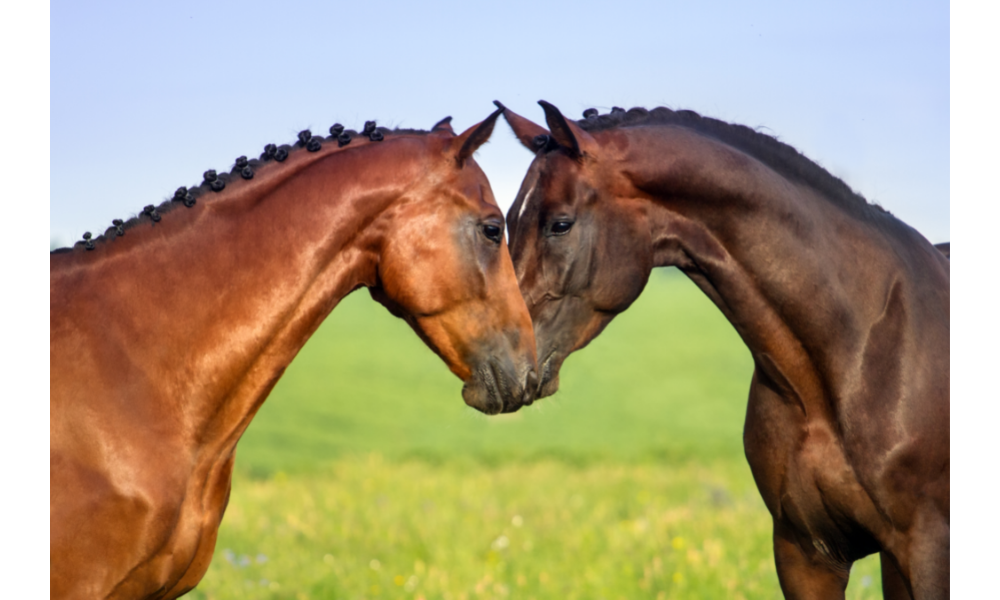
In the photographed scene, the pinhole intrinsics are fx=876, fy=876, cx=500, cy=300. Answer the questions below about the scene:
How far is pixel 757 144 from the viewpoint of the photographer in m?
3.84

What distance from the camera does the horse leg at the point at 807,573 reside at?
12.7 feet

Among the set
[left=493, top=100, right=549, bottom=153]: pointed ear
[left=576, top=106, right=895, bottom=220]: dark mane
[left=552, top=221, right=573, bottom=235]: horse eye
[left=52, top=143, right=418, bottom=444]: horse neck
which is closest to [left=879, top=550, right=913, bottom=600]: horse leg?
[left=576, top=106, right=895, bottom=220]: dark mane

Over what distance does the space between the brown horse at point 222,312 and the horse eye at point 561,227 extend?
0.38 metres

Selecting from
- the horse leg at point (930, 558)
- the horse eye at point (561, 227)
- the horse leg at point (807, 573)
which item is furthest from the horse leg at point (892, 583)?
the horse eye at point (561, 227)

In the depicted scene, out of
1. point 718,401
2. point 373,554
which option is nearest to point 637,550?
point 373,554

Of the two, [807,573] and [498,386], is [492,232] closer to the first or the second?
[498,386]

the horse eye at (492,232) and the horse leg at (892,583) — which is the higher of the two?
the horse eye at (492,232)

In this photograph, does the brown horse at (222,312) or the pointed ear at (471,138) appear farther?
the pointed ear at (471,138)

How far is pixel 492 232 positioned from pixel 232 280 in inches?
37.7

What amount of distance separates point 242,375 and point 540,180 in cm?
150

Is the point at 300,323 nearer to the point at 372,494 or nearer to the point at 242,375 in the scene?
the point at 242,375

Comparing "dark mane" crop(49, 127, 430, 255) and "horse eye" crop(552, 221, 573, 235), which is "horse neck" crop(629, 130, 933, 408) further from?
"dark mane" crop(49, 127, 430, 255)

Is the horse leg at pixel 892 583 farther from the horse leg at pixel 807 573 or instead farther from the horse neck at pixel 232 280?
the horse neck at pixel 232 280

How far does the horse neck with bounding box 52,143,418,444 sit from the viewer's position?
119 inches
